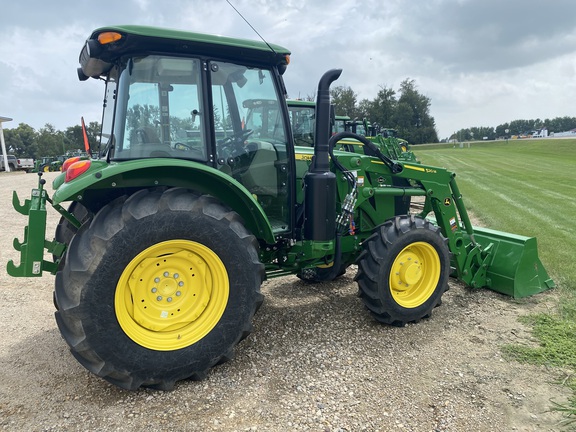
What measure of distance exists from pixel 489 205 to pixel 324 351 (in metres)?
9.31

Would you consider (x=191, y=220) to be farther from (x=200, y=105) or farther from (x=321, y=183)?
(x=321, y=183)

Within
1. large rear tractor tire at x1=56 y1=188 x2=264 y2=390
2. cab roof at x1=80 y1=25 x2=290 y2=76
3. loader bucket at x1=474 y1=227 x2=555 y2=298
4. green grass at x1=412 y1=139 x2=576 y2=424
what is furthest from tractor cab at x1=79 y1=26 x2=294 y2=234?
loader bucket at x1=474 y1=227 x2=555 y2=298

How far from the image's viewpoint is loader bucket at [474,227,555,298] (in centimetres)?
462

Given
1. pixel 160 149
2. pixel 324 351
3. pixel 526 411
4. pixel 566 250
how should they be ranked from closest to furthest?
pixel 526 411 < pixel 160 149 < pixel 324 351 < pixel 566 250

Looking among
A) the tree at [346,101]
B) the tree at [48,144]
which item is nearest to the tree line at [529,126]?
the tree at [346,101]

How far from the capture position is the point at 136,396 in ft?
9.43

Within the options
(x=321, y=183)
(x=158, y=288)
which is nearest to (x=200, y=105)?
(x=321, y=183)

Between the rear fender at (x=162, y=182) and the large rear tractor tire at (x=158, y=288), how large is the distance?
11 centimetres

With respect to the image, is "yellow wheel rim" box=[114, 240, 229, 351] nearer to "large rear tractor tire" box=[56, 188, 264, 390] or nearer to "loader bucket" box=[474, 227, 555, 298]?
"large rear tractor tire" box=[56, 188, 264, 390]

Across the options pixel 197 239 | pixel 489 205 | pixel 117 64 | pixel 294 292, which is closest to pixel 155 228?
pixel 197 239

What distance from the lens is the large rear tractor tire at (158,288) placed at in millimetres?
2689

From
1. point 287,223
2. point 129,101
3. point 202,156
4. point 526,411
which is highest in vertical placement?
point 129,101

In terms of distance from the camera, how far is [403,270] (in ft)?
13.2

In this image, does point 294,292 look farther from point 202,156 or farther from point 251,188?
point 202,156
